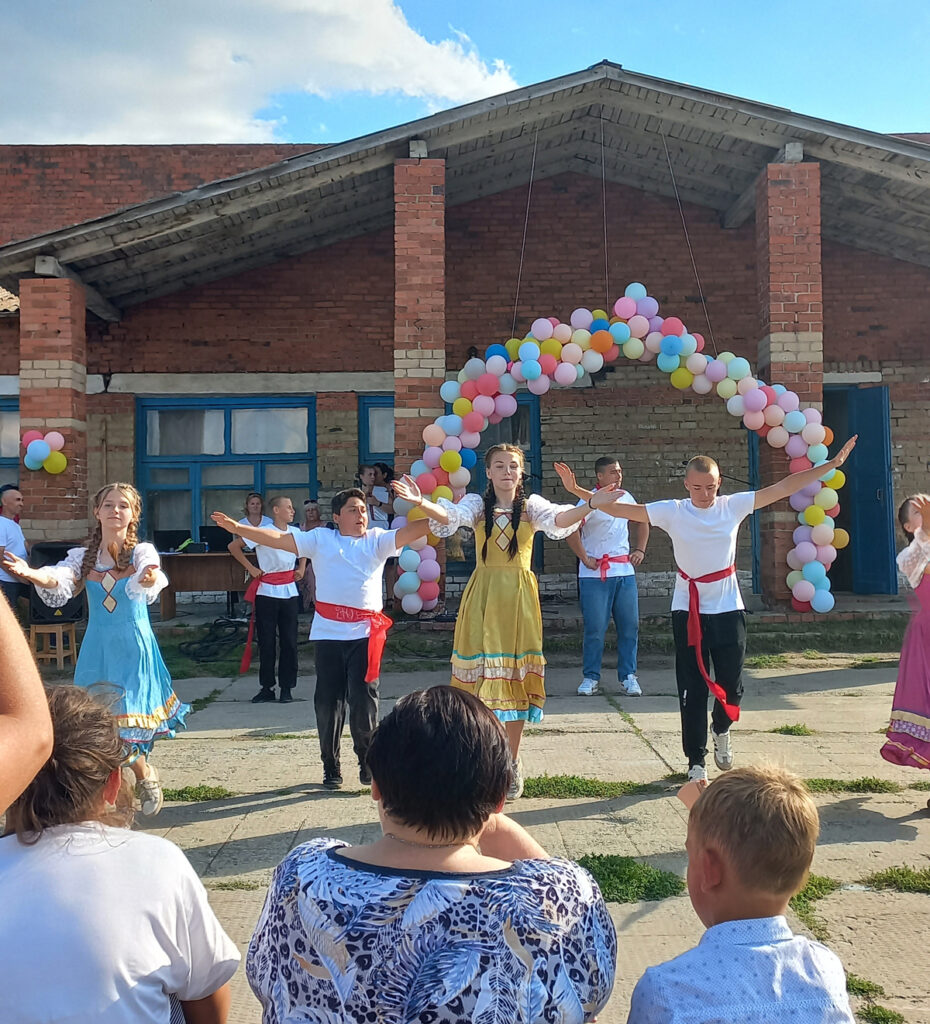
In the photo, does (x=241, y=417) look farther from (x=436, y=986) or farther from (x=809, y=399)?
(x=436, y=986)

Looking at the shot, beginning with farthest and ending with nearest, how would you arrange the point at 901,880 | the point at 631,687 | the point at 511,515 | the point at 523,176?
the point at 523,176 < the point at 631,687 < the point at 511,515 < the point at 901,880

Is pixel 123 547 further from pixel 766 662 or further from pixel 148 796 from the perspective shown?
pixel 766 662

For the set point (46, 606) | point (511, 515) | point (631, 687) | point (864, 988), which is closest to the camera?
point (864, 988)

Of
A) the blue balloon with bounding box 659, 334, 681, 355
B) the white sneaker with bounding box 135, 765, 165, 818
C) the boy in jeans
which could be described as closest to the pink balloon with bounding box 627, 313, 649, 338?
the blue balloon with bounding box 659, 334, 681, 355

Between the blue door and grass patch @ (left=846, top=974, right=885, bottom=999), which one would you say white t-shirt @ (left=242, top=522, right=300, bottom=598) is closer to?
grass patch @ (left=846, top=974, right=885, bottom=999)

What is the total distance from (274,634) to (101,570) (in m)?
3.00

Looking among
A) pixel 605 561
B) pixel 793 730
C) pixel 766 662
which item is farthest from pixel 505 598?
pixel 766 662

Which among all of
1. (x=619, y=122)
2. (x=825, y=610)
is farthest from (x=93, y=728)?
(x=619, y=122)

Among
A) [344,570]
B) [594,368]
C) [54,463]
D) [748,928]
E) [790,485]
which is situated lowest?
[748,928]

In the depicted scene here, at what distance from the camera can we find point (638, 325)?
8961mm

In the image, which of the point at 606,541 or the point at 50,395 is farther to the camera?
the point at 50,395

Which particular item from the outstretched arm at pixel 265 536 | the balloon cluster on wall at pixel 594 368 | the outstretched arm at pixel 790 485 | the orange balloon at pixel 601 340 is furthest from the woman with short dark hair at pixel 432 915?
the orange balloon at pixel 601 340

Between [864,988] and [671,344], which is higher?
[671,344]

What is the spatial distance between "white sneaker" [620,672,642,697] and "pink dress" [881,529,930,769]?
9.10 ft
